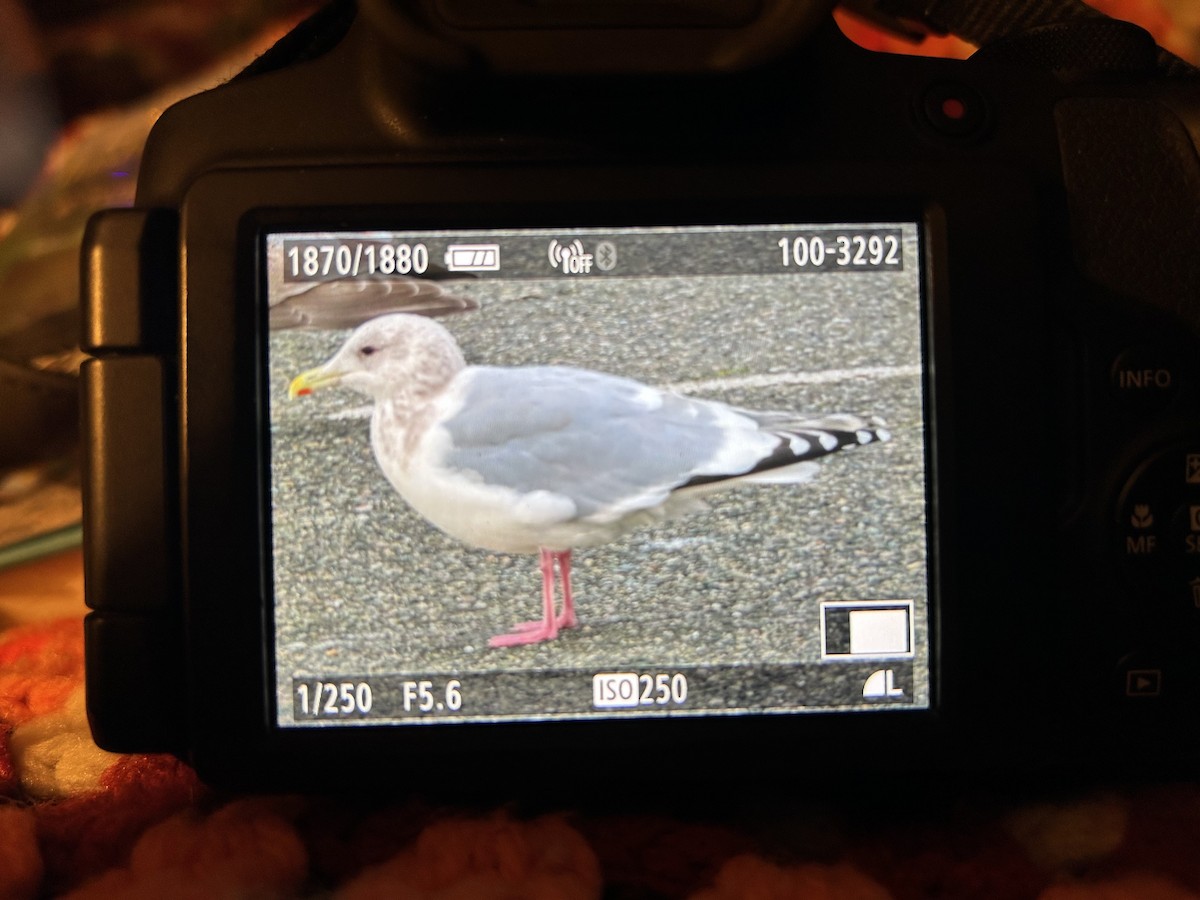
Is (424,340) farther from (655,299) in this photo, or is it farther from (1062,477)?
(1062,477)

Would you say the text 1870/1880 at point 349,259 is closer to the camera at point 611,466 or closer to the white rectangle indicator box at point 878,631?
the camera at point 611,466

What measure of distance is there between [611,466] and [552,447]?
0.02m

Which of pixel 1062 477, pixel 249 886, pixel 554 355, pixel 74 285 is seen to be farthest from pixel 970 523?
pixel 74 285

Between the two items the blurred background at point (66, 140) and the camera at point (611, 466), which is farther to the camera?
the blurred background at point (66, 140)

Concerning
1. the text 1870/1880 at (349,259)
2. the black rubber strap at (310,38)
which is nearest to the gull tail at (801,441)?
the text 1870/1880 at (349,259)

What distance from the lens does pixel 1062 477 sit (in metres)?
0.35

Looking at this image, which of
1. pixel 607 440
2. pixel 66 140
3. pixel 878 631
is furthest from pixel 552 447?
pixel 66 140

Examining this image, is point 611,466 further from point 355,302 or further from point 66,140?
point 66,140

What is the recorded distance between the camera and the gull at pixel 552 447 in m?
0.34

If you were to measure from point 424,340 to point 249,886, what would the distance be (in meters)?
0.17

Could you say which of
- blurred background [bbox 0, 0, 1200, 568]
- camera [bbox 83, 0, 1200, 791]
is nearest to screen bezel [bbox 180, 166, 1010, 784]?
camera [bbox 83, 0, 1200, 791]

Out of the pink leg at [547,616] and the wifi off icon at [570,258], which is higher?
the wifi off icon at [570,258]

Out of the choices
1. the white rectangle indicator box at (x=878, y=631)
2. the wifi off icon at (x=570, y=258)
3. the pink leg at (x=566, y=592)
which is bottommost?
the white rectangle indicator box at (x=878, y=631)

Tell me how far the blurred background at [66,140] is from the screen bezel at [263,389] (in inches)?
10.3
